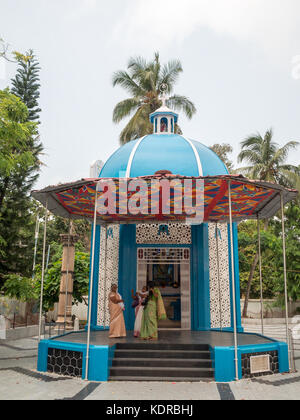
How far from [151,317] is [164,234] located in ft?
9.45

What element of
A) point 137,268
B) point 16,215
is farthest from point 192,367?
point 16,215

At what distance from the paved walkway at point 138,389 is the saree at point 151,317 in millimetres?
1763

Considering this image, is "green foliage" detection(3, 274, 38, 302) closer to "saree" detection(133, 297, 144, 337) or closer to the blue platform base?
the blue platform base

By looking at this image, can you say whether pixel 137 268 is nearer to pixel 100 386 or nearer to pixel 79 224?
pixel 100 386

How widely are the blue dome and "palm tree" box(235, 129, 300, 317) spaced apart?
1149 cm

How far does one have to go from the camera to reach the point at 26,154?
7996 millimetres

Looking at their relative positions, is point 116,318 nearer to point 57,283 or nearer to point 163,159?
point 163,159

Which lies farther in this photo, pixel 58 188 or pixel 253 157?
pixel 253 157

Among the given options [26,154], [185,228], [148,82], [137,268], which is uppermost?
[148,82]

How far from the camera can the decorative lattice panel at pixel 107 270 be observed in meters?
10.2

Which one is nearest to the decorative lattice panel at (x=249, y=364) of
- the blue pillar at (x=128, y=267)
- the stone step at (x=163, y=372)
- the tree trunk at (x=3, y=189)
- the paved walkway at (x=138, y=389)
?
the paved walkway at (x=138, y=389)
